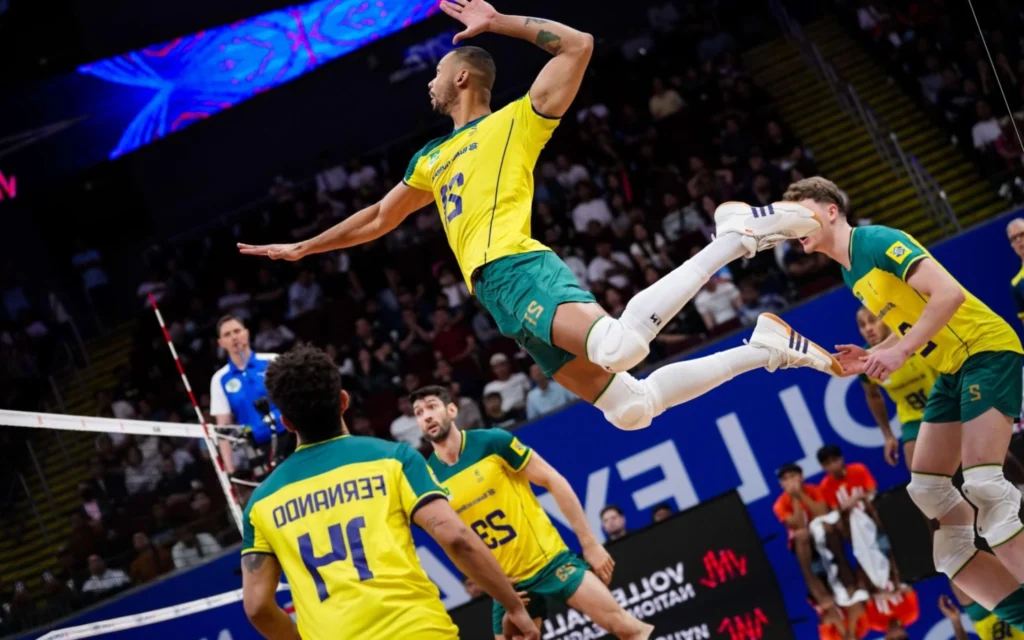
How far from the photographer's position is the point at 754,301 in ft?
37.3

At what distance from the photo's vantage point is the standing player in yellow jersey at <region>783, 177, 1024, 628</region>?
6.00 meters

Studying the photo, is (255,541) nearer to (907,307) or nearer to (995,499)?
(907,307)

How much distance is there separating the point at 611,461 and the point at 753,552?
233cm

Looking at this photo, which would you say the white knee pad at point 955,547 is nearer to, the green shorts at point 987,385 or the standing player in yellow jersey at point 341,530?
the green shorts at point 987,385

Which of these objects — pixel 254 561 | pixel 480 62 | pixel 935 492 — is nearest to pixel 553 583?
pixel 935 492

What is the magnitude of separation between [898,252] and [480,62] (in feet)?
8.33

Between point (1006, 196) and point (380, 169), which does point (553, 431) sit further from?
point (380, 169)

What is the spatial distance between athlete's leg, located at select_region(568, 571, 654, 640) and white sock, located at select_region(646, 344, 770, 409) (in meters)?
1.67

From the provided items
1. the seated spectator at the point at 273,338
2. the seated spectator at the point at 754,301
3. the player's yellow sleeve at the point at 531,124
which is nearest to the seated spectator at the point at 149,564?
the seated spectator at the point at 273,338

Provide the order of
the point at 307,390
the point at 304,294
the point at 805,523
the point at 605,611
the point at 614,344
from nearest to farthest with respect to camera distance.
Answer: the point at 307,390
the point at 614,344
the point at 605,611
the point at 805,523
the point at 304,294

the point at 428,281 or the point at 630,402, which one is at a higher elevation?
the point at 428,281

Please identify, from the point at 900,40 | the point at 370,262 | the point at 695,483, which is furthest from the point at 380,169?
the point at 695,483

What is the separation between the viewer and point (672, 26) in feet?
62.7

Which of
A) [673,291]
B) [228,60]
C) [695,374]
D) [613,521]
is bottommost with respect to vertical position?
[613,521]
